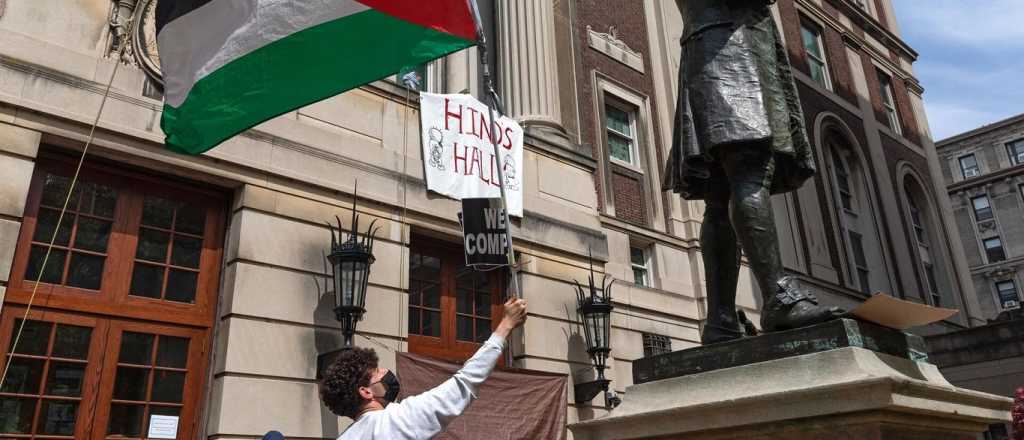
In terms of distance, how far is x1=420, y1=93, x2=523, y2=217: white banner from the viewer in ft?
36.0

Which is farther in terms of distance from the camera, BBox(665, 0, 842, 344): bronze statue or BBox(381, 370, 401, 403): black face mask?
BBox(665, 0, 842, 344): bronze statue

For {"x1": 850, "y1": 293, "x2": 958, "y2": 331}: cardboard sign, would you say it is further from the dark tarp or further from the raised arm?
the dark tarp

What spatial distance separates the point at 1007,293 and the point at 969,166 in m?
10.7

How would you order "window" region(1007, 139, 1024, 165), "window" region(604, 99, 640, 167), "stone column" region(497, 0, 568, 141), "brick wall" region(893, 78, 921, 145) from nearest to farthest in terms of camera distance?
"stone column" region(497, 0, 568, 141)
"window" region(604, 99, 640, 167)
"brick wall" region(893, 78, 921, 145)
"window" region(1007, 139, 1024, 165)

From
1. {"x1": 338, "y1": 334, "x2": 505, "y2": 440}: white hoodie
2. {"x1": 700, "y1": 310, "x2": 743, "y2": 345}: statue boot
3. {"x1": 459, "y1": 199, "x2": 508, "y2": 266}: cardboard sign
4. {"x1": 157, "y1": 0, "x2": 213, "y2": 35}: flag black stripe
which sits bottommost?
{"x1": 338, "y1": 334, "x2": 505, "y2": 440}: white hoodie

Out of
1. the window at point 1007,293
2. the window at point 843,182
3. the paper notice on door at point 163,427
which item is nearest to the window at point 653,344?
the paper notice on door at point 163,427

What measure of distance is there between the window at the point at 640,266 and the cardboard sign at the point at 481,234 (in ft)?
19.3

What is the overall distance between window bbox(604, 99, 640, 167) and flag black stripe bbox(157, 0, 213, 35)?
37.2ft

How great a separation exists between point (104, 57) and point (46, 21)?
66 centimetres

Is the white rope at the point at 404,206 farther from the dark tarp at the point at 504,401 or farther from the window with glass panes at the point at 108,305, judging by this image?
the window with glass panes at the point at 108,305

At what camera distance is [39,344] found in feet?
23.7

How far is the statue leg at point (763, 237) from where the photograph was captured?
3.86 m

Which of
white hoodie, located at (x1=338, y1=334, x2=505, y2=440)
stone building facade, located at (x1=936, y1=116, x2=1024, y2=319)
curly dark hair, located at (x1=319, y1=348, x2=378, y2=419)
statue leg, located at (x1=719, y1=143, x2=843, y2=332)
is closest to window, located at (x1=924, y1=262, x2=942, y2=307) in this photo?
statue leg, located at (x1=719, y1=143, x2=843, y2=332)

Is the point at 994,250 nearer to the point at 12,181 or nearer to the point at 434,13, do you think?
the point at 434,13
